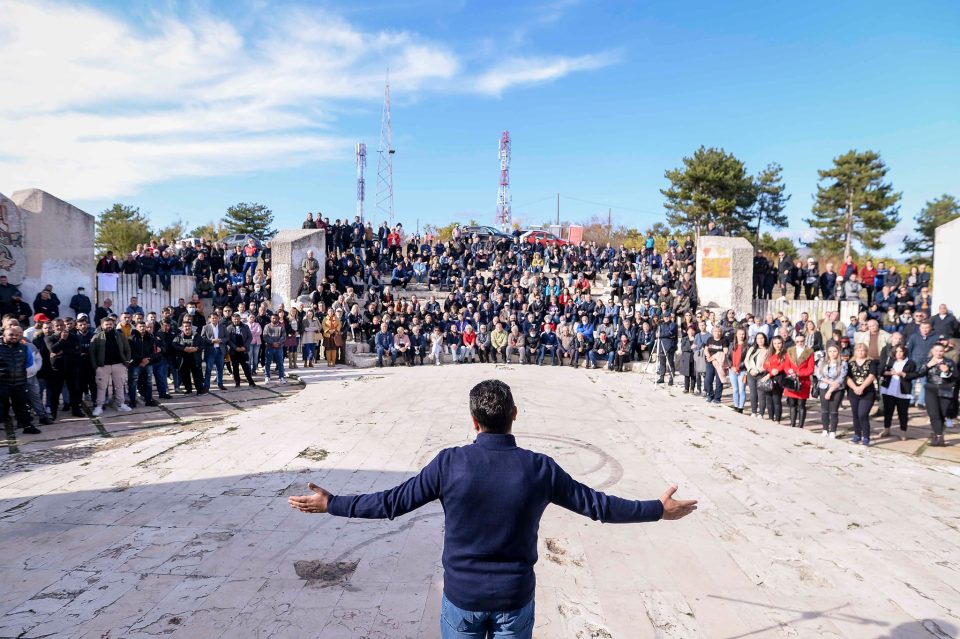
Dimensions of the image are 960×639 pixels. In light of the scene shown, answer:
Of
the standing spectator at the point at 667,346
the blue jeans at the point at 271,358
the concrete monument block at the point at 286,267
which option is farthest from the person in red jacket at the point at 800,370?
the concrete monument block at the point at 286,267

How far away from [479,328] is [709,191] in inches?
1040

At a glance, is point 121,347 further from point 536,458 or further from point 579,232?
point 579,232

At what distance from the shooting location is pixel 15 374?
27.8 ft

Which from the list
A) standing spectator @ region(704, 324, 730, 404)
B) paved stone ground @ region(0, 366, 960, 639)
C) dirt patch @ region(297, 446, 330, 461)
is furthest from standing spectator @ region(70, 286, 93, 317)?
standing spectator @ region(704, 324, 730, 404)

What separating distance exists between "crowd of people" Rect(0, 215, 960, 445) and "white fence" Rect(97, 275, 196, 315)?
0.21 m

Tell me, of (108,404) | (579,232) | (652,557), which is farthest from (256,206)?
(652,557)

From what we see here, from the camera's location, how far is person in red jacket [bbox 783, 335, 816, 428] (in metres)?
9.34

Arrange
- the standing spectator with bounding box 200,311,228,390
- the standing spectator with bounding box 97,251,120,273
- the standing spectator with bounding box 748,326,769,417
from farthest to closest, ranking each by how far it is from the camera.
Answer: the standing spectator with bounding box 97,251,120,273, the standing spectator with bounding box 200,311,228,390, the standing spectator with bounding box 748,326,769,417

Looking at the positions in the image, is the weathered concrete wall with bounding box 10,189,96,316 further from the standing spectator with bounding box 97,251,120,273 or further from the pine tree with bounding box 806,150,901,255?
the pine tree with bounding box 806,150,901,255

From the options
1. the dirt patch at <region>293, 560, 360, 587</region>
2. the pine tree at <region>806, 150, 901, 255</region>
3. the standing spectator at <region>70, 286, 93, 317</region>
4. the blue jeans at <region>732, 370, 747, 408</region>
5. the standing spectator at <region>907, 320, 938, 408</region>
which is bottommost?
the dirt patch at <region>293, 560, 360, 587</region>

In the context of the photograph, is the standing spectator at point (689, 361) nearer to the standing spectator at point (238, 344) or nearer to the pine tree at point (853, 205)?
the standing spectator at point (238, 344)

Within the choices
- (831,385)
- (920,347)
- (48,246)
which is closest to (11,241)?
(48,246)

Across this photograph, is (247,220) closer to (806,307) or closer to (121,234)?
(121,234)

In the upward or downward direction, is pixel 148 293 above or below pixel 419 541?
above
